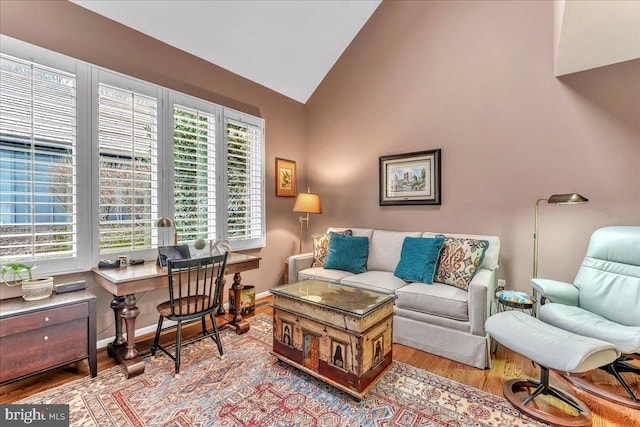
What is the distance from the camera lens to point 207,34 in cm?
311

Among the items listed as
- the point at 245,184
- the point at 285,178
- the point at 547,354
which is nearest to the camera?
the point at 547,354

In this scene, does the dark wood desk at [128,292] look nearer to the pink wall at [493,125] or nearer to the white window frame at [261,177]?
the white window frame at [261,177]

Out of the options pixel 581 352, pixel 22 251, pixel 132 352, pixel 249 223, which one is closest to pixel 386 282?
pixel 581 352

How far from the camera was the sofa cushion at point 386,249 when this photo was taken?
3.43m

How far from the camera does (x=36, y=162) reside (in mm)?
2252

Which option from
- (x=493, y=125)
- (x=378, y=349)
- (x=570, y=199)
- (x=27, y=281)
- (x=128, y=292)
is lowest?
(x=378, y=349)

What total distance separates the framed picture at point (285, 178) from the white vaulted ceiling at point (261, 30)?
102cm

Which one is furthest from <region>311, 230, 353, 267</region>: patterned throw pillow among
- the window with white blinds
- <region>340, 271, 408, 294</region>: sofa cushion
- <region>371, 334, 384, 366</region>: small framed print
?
the window with white blinds

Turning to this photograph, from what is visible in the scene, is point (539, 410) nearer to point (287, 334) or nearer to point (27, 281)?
point (287, 334)

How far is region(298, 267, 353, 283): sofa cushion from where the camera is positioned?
10.5ft

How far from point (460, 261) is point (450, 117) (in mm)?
1683

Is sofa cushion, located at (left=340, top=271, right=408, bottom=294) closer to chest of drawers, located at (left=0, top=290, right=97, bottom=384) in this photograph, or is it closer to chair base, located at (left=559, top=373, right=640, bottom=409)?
chair base, located at (left=559, top=373, right=640, bottom=409)

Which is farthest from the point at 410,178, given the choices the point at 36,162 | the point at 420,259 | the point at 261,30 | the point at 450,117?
the point at 36,162

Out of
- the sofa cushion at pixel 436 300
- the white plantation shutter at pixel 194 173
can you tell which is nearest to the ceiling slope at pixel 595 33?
the sofa cushion at pixel 436 300
